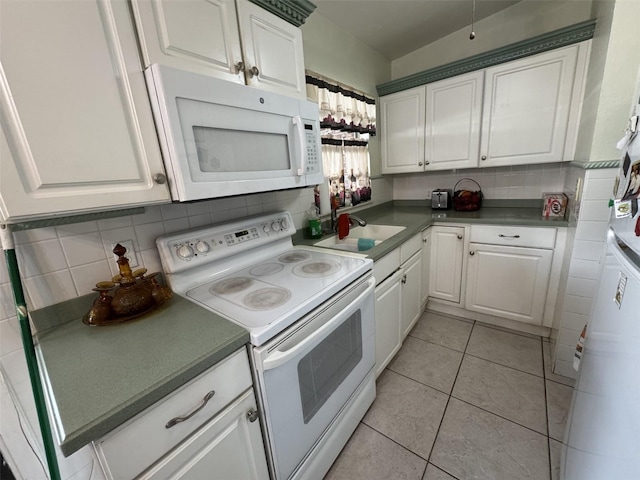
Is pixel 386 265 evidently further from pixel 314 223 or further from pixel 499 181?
pixel 499 181

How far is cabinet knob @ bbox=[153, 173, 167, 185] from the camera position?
2.82 feet

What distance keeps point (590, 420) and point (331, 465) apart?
1.04 meters

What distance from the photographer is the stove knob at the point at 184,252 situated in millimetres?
1105

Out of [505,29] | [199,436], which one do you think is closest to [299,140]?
[199,436]

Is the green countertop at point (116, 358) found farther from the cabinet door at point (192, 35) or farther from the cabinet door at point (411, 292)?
the cabinet door at point (411, 292)

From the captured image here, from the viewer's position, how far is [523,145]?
1970mm

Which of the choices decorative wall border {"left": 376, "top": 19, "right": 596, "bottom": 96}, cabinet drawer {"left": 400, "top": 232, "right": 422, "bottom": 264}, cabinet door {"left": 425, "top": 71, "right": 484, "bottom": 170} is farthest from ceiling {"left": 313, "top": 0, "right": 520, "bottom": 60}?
cabinet drawer {"left": 400, "top": 232, "right": 422, "bottom": 264}

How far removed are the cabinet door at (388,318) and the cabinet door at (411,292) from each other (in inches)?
3.6

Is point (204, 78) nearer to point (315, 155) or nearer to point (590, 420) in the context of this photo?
point (315, 155)

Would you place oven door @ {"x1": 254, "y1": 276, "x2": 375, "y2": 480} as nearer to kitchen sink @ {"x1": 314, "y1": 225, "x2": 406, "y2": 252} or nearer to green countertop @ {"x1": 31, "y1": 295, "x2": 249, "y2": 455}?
green countertop @ {"x1": 31, "y1": 295, "x2": 249, "y2": 455}

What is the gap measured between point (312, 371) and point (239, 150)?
3.06 feet

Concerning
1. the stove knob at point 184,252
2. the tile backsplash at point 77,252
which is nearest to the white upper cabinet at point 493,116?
the tile backsplash at point 77,252

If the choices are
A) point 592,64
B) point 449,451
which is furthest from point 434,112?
point 449,451

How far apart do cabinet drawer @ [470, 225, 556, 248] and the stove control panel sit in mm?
1488
